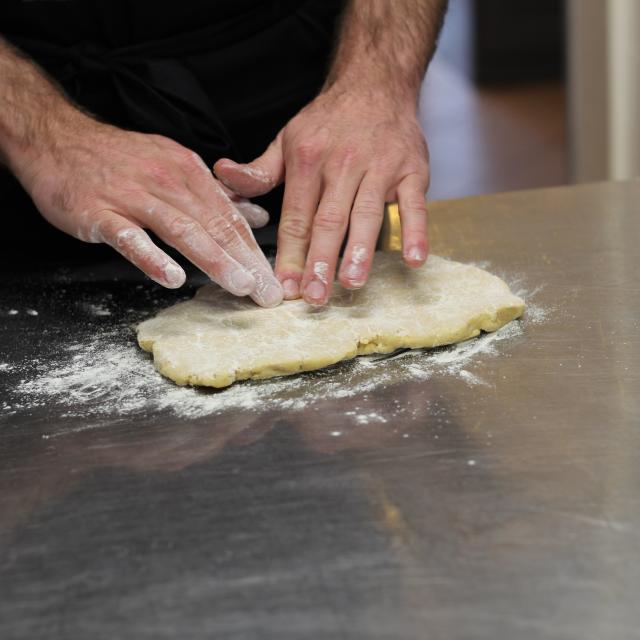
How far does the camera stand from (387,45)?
180 cm

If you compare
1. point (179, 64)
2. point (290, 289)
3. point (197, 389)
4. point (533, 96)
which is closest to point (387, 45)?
point (179, 64)

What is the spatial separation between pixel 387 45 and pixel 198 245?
67 centimetres

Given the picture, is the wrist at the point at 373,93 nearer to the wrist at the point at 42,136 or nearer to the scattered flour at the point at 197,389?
the wrist at the point at 42,136

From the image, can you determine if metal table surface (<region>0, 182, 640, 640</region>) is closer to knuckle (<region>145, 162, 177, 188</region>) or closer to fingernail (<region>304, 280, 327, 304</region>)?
fingernail (<region>304, 280, 327, 304</region>)

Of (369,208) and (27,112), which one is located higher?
(27,112)

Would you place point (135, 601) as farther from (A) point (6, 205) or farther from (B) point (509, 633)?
(A) point (6, 205)

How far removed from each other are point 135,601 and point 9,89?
3.60 ft

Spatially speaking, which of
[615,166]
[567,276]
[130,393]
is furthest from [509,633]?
[615,166]

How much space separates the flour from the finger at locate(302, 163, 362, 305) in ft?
0.48

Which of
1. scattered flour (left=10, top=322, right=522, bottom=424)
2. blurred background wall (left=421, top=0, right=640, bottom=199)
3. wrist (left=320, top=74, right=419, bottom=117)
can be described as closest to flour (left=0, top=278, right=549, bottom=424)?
scattered flour (left=10, top=322, right=522, bottom=424)

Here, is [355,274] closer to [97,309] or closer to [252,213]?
[252,213]

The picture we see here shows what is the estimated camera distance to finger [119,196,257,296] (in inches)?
54.0

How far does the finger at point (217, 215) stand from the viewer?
4.57 ft

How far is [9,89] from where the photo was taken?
1.60 m
